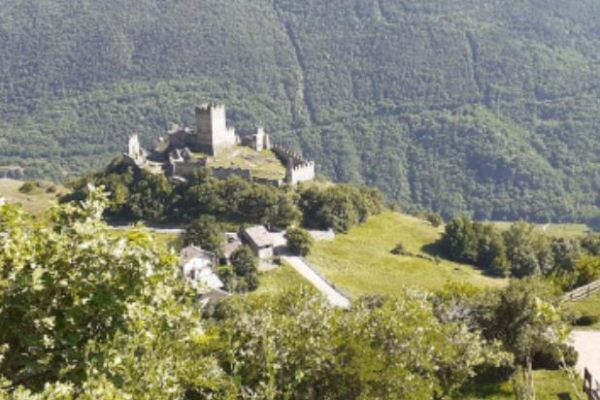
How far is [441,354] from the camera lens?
26.5 meters

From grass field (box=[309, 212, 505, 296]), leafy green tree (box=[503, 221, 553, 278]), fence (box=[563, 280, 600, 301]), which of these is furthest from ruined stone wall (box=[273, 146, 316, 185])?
fence (box=[563, 280, 600, 301])

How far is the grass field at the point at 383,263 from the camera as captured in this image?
3287 inches

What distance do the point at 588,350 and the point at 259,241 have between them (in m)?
51.4

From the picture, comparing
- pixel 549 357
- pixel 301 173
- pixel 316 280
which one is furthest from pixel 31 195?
pixel 549 357

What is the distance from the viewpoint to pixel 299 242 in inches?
3452

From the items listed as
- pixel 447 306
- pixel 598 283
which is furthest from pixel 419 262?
pixel 447 306

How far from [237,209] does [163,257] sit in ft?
269

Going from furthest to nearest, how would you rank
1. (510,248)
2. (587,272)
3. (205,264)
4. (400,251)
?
(510,248)
(400,251)
(205,264)
(587,272)

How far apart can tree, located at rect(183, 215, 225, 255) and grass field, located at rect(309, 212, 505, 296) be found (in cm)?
1096

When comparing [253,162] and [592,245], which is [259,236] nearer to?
[253,162]

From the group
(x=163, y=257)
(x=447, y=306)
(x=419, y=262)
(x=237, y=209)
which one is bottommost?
(x=419, y=262)

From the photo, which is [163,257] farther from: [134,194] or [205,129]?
[205,129]

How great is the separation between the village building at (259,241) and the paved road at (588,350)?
48.0m

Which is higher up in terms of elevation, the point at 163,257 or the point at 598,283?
the point at 163,257
